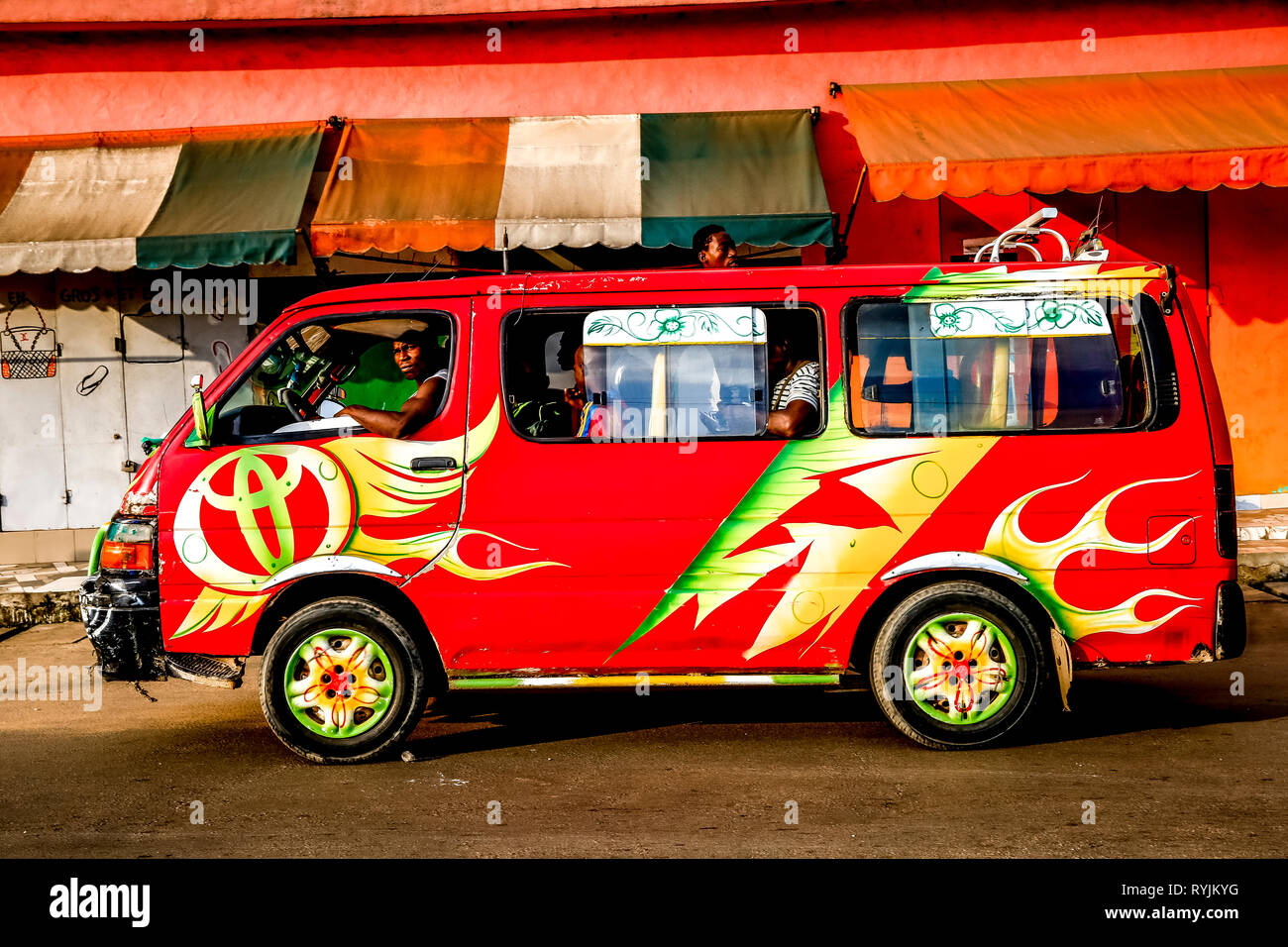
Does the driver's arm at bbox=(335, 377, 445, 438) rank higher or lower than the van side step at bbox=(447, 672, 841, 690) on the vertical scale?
higher

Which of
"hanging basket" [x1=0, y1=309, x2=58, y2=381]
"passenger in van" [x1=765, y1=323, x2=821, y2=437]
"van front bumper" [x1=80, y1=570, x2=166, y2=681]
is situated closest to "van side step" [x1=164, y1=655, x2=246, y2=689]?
"van front bumper" [x1=80, y1=570, x2=166, y2=681]

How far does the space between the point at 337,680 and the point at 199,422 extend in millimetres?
1276

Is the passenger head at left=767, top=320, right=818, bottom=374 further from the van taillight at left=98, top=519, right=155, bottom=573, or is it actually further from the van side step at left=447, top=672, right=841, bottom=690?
the van taillight at left=98, top=519, right=155, bottom=573

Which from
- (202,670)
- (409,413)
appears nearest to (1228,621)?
(409,413)

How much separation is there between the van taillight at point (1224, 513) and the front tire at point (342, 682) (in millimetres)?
3493

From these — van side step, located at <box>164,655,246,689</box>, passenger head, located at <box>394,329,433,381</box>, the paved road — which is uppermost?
passenger head, located at <box>394,329,433,381</box>

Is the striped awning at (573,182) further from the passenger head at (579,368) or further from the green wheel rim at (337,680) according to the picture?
the green wheel rim at (337,680)

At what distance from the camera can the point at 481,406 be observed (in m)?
5.43

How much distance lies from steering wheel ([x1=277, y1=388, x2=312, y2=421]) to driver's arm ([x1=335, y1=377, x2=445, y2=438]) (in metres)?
0.35

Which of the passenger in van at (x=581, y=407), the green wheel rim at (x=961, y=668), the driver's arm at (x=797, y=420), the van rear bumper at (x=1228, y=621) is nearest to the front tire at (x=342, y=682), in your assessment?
the passenger in van at (x=581, y=407)

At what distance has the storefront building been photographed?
10711 mm

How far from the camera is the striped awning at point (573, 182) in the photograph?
31.7 ft

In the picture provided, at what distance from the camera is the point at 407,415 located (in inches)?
213
